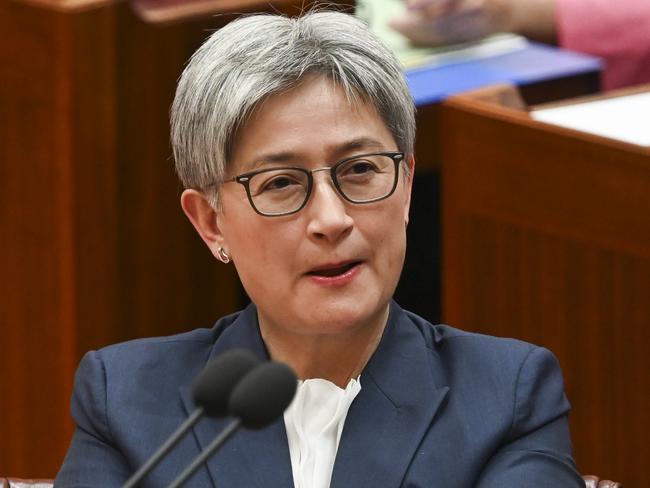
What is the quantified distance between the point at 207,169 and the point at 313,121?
15cm


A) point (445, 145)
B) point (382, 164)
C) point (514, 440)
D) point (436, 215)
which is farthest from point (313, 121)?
point (436, 215)

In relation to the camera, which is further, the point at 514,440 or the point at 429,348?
the point at 429,348

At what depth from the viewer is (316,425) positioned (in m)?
1.88

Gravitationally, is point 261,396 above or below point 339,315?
above

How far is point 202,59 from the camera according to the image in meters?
1.82

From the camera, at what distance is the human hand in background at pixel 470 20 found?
11.3ft

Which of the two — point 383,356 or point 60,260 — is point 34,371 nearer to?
point 60,260

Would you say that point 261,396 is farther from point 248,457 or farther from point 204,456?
point 248,457

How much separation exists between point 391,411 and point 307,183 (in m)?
0.30

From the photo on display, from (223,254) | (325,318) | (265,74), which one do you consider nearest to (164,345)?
(223,254)

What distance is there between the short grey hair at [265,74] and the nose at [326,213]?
11 cm

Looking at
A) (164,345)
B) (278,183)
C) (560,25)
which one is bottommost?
(164,345)

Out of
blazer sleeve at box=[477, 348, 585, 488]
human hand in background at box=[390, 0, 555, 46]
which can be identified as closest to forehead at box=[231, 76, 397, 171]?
blazer sleeve at box=[477, 348, 585, 488]

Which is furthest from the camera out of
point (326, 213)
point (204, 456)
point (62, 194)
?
point (62, 194)
